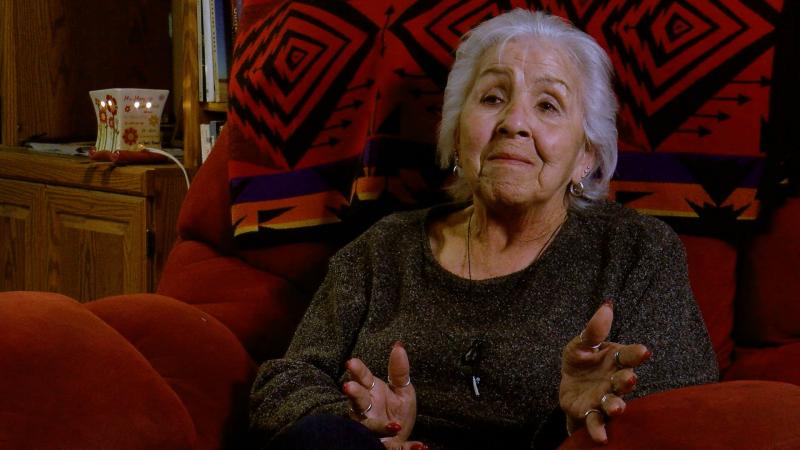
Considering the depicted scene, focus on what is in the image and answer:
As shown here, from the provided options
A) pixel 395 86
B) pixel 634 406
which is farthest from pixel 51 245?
pixel 634 406

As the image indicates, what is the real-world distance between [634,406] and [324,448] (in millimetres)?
307

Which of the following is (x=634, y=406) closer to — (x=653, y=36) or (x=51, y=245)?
(x=653, y=36)

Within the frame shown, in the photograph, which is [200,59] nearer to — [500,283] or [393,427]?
[500,283]

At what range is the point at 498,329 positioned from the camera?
119 cm

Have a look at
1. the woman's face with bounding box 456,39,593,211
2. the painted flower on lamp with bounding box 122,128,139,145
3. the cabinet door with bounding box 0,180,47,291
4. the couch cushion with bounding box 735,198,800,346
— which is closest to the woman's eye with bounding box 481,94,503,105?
the woman's face with bounding box 456,39,593,211

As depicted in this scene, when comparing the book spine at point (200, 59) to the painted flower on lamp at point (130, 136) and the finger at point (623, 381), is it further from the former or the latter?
the finger at point (623, 381)

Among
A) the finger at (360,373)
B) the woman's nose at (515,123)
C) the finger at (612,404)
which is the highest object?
the woman's nose at (515,123)

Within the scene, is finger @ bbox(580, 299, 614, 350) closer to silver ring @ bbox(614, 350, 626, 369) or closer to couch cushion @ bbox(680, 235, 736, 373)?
silver ring @ bbox(614, 350, 626, 369)

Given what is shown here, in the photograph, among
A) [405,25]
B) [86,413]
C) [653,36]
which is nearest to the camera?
[86,413]

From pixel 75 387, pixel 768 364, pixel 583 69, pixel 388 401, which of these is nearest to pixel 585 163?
pixel 583 69

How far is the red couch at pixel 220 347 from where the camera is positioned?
815mm

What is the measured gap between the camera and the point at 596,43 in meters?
1.32

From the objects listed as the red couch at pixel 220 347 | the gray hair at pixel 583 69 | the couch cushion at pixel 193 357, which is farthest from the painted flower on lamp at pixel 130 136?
the gray hair at pixel 583 69

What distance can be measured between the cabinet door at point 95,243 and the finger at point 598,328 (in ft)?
4.92
